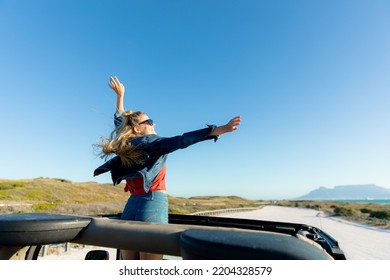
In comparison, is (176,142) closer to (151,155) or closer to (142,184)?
(151,155)

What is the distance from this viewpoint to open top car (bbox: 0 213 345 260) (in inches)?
41.5

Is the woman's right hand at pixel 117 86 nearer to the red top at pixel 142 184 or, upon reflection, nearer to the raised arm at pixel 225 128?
the red top at pixel 142 184

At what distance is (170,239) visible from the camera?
1366 millimetres

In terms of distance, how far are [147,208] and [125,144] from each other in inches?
21.7

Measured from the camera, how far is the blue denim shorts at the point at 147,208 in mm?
2268

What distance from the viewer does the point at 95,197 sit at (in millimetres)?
46031

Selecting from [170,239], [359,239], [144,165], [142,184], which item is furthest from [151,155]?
[359,239]

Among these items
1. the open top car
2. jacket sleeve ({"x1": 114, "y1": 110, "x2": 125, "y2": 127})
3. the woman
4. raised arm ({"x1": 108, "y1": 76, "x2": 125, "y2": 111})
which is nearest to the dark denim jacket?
the woman

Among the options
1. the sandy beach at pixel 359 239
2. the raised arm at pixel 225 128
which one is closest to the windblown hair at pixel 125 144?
the raised arm at pixel 225 128

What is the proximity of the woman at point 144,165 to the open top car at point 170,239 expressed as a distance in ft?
2.24

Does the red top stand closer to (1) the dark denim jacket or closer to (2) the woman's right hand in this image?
(1) the dark denim jacket
